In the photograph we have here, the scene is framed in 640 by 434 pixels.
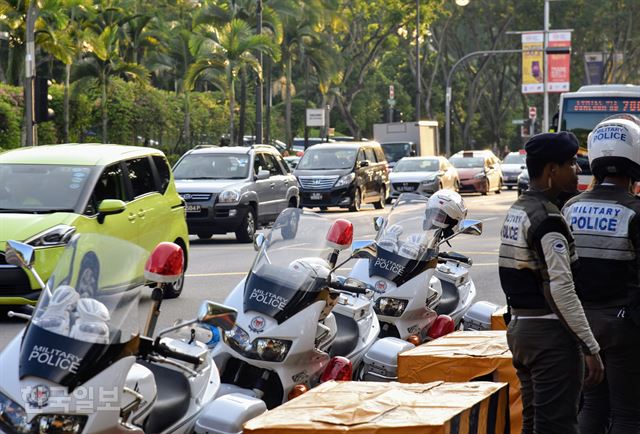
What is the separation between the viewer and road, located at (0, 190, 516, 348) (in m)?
12.2

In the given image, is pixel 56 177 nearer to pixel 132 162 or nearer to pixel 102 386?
pixel 132 162

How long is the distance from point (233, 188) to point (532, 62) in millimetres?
39933

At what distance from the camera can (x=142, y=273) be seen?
461 centimetres

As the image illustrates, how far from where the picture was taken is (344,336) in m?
7.44

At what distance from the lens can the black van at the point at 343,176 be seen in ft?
101

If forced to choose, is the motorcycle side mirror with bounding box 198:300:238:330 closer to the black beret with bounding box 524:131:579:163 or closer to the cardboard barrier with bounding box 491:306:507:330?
the black beret with bounding box 524:131:579:163

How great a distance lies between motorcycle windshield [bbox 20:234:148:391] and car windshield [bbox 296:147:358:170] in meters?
27.0

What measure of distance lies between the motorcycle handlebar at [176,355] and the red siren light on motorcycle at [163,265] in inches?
9.8

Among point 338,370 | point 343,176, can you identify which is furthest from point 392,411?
point 343,176

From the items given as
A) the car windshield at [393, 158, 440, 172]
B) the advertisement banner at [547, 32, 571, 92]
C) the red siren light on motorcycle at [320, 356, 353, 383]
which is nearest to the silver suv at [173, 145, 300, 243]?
the car windshield at [393, 158, 440, 172]

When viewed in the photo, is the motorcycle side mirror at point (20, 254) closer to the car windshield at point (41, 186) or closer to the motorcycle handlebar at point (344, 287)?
the motorcycle handlebar at point (344, 287)

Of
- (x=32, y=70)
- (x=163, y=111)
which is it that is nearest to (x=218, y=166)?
(x=32, y=70)

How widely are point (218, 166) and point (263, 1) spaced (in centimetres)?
2281

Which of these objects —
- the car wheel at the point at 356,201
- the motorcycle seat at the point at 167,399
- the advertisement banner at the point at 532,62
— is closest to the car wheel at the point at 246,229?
the car wheel at the point at 356,201
